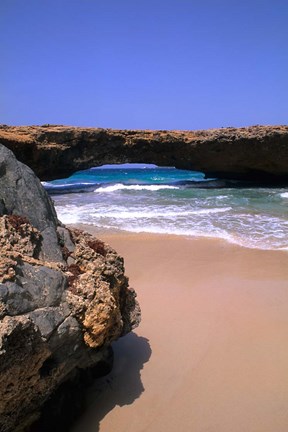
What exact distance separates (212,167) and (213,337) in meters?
19.4

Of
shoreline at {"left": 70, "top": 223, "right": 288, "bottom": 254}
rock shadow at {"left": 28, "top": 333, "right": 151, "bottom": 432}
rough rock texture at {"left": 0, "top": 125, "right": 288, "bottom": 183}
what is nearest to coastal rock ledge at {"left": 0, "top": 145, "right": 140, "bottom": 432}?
rock shadow at {"left": 28, "top": 333, "right": 151, "bottom": 432}

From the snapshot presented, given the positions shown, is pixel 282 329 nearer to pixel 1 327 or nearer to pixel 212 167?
pixel 1 327

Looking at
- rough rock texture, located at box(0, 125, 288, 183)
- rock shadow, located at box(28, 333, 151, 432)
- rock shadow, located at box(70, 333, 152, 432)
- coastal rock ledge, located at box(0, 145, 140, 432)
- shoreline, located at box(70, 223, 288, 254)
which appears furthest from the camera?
rough rock texture, located at box(0, 125, 288, 183)

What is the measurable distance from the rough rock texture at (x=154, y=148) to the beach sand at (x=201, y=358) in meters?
13.2

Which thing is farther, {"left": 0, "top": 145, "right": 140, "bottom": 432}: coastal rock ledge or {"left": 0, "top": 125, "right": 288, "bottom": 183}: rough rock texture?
{"left": 0, "top": 125, "right": 288, "bottom": 183}: rough rock texture

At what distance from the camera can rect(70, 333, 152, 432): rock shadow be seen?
261 centimetres

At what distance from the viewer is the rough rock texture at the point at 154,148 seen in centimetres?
1739

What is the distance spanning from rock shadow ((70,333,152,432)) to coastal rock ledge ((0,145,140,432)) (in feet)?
0.66

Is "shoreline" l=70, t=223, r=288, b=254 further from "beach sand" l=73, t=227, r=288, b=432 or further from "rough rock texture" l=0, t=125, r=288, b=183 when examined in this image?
"rough rock texture" l=0, t=125, r=288, b=183

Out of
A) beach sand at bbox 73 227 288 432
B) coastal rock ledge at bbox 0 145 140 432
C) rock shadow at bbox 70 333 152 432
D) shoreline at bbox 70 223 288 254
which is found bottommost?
shoreline at bbox 70 223 288 254

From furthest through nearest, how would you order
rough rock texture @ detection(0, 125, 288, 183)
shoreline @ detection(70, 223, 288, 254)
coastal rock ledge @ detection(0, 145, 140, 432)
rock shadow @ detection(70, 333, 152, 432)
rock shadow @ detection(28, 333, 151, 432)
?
rough rock texture @ detection(0, 125, 288, 183) < shoreline @ detection(70, 223, 288, 254) < rock shadow @ detection(70, 333, 152, 432) < rock shadow @ detection(28, 333, 151, 432) < coastal rock ledge @ detection(0, 145, 140, 432)

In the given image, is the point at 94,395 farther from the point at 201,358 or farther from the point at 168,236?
the point at 168,236

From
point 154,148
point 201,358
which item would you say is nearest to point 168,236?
point 201,358

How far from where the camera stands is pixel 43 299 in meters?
2.31
